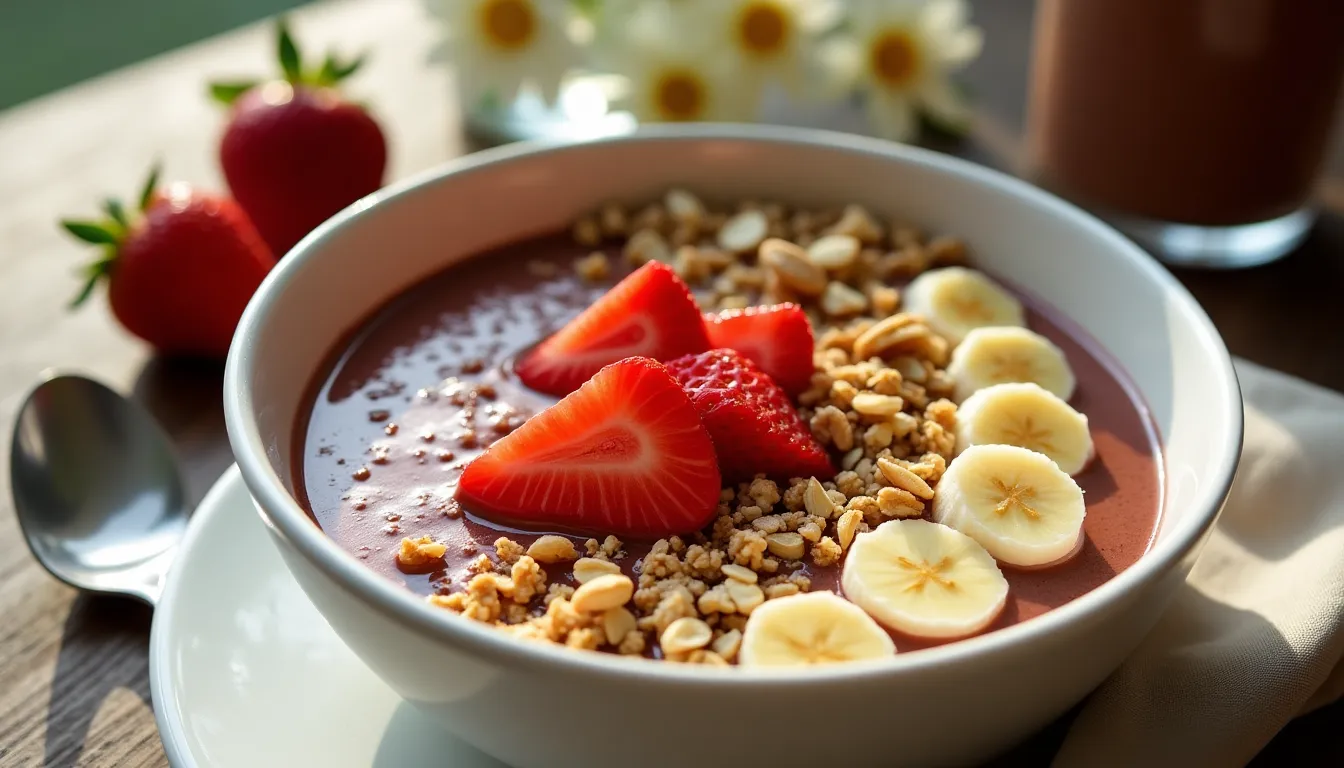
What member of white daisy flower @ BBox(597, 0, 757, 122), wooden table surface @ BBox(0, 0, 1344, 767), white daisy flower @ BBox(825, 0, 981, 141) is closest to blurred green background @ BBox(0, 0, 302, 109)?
wooden table surface @ BBox(0, 0, 1344, 767)

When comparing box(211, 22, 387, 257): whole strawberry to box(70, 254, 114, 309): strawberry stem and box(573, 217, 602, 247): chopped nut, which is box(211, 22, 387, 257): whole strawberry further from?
box(573, 217, 602, 247): chopped nut

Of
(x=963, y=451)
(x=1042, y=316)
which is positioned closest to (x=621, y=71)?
(x=1042, y=316)

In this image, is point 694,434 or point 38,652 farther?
point 38,652

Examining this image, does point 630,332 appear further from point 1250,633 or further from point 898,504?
point 1250,633

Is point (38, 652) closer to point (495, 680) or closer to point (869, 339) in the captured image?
point (495, 680)

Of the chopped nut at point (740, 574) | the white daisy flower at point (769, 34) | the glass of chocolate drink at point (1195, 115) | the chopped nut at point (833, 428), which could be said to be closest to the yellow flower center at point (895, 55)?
the white daisy flower at point (769, 34)

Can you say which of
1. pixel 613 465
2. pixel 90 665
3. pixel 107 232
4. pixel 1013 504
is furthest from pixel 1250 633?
pixel 107 232
